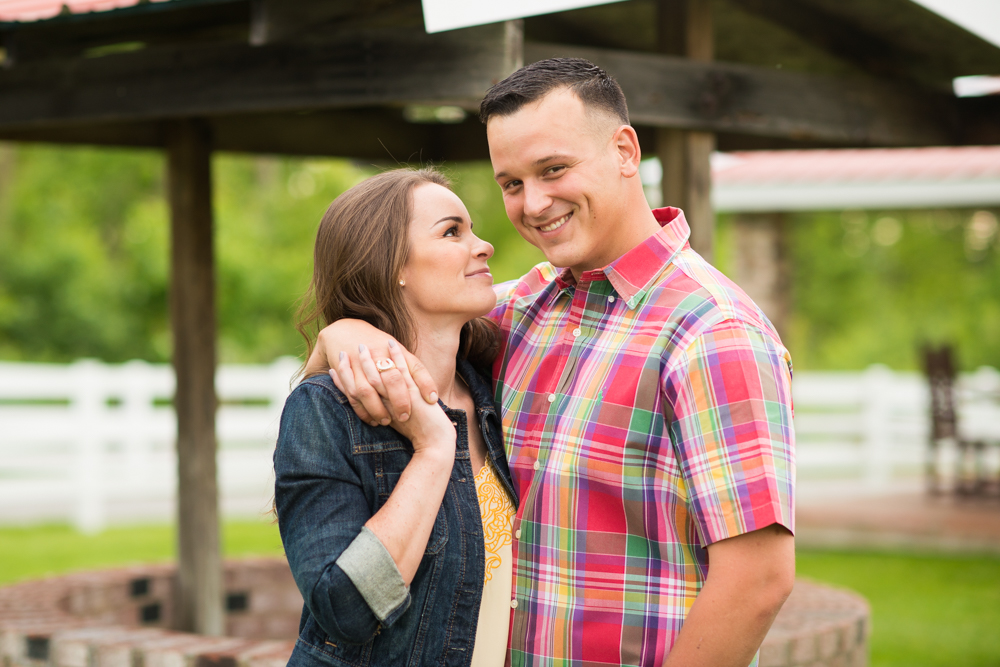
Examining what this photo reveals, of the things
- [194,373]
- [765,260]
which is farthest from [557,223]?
[765,260]

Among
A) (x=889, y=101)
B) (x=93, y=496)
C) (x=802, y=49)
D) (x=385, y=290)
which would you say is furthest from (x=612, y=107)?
(x=93, y=496)

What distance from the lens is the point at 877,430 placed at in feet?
38.6

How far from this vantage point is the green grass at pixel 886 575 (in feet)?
18.8

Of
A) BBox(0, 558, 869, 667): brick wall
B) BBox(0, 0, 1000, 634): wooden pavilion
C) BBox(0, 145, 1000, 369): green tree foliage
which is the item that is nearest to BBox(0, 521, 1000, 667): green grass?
BBox(0, 558, 869, 667): brick wall

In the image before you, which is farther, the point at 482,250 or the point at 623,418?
the point at 482,250

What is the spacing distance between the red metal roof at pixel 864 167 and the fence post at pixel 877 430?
2.58m

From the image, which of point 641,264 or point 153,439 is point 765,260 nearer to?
point 153,439

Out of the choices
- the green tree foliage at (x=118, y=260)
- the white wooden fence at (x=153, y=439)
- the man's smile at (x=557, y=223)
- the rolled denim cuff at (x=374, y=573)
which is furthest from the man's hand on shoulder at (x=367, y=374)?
the green tree foliage at (x=118, y=260)

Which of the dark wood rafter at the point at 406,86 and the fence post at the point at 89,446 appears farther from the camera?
the fence post at the point at 89,446

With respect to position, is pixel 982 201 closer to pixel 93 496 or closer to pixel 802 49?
pixel 802 49

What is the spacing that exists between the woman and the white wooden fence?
709cm

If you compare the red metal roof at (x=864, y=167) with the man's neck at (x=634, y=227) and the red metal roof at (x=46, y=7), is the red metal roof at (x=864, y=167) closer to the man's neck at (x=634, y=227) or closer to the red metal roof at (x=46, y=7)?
the red metal roof at (x=46, y=7)

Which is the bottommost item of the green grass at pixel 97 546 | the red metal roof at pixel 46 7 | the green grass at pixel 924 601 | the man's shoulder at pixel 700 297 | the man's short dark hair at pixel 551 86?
the green grass at pixel 924 601

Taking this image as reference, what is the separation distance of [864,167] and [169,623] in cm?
904
